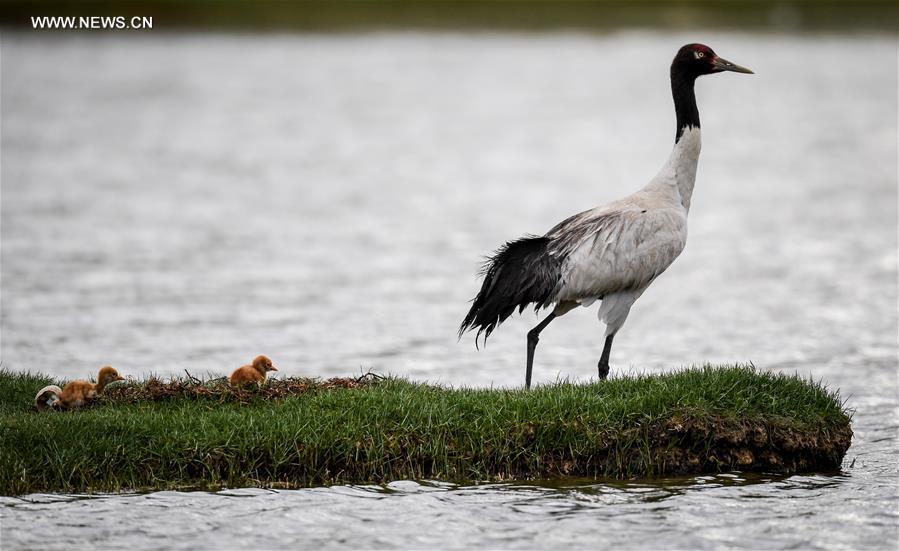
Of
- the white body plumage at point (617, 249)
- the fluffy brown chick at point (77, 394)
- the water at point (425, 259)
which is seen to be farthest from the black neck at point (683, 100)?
the fluffy brown chick at point (77, 394)

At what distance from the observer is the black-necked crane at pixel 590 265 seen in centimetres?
1330

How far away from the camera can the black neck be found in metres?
14.3

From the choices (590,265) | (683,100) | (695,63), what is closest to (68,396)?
(590,265)

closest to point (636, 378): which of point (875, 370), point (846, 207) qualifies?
point (875, 370)

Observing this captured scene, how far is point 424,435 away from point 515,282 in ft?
7.39

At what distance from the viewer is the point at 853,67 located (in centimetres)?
8594

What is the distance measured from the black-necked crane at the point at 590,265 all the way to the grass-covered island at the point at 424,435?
101 centimetres

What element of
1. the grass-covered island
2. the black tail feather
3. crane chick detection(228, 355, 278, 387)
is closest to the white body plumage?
the black tail feather

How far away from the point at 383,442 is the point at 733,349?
10.3m

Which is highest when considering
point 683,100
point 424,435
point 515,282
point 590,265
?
point 683,100

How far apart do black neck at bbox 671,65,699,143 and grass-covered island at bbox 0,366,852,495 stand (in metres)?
3.06

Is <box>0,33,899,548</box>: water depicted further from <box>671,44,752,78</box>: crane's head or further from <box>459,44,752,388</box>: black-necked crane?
<box>671,44,752,78</box>: crane's head

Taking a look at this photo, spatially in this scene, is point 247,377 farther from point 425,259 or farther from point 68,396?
point 425,259

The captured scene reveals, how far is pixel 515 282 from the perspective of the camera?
13.4 metres
